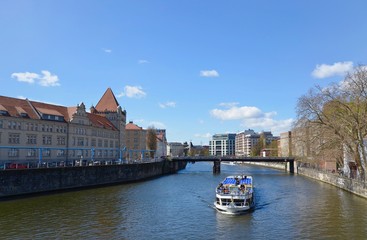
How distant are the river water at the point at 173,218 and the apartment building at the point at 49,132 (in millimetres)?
20407

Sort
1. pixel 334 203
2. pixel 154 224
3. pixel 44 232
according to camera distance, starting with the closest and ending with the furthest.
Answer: pixel 44 232, pixel 154 224, pixel 334 203

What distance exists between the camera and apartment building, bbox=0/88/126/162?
67.8m

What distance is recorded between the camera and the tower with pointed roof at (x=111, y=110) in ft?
381

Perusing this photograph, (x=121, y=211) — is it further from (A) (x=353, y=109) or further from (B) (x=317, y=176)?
(B) (x=317, y=176)

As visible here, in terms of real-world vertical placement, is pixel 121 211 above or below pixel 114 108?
below

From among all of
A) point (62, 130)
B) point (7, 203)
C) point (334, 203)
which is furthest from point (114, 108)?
point (334, 203)

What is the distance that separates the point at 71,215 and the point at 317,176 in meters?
63.1

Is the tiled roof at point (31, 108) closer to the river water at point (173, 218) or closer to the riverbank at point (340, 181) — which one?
the river water at point (173, 218)

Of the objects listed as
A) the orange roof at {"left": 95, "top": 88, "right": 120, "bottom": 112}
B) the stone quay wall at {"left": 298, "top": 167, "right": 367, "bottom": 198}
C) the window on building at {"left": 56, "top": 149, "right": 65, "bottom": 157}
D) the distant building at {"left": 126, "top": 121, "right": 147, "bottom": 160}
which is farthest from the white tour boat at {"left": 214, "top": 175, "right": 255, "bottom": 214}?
the distant building at {"left": 126, "top": 121, "right": 147, "bottom": 160}

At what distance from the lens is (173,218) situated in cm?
3556

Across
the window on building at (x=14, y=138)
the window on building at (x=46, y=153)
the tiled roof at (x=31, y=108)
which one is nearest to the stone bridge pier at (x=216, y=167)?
the tiled roof at (x=31, y=108)

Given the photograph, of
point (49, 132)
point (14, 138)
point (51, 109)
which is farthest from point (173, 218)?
point (51, 109)

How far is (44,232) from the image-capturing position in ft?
94.7

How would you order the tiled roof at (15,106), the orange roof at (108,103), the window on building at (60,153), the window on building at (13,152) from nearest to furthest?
1. the window on building at (13,152)
2. the tiled roof at (15,106)
3. the window on building at (60,153)
4. the orange roof at (108,103)
